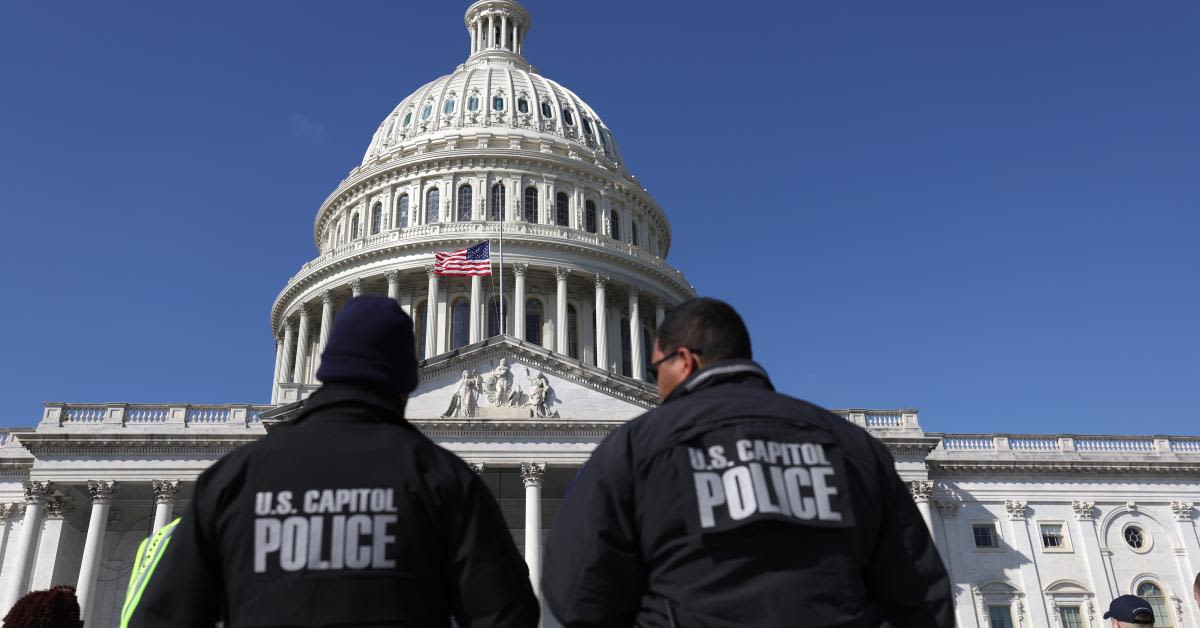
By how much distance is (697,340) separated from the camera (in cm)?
492

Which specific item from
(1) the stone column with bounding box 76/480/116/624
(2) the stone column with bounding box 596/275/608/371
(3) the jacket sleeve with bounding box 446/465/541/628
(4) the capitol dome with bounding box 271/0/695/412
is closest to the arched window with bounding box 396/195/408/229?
(4) the capitol dome with bounding box 271/0/695/412

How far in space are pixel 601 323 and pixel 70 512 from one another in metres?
30.7

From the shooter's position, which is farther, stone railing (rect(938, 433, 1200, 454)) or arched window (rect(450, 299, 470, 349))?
arched window (rect(450, 299, 470, 349))

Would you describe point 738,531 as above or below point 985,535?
below

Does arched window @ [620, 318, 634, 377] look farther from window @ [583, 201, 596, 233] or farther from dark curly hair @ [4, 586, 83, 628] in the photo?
dark curly hair @ [4, 586, 83, 628]

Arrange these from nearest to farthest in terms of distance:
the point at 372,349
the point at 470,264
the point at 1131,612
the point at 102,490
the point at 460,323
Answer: the point at 372,349, the point at 1131,612, the point at 102,490, the point at 470,264, the point at 460,323

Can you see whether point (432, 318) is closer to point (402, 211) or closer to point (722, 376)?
point (402, 211)

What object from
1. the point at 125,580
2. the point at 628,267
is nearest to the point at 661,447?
the point at 125,580

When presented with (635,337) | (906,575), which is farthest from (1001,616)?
(906,575)

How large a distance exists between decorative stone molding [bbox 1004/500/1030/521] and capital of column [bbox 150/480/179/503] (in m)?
36.0

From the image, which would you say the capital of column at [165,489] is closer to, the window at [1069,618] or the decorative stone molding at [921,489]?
the decorative stone molding at [921,489]

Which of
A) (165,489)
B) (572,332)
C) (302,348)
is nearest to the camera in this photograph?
(165,489)

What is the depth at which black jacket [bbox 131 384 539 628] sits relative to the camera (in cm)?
394

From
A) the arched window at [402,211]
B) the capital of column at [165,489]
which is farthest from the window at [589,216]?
the capital of column at [165,489]
